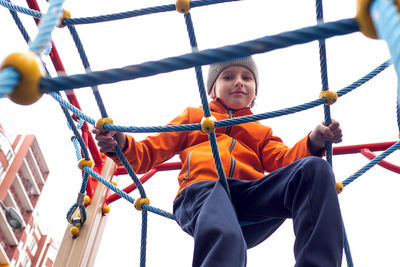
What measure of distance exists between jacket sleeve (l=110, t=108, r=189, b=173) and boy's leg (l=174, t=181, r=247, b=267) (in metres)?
0.19

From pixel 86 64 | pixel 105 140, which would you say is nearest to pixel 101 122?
pixel 105 140

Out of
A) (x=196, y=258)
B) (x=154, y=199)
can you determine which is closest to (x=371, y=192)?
(x=154, y=199)

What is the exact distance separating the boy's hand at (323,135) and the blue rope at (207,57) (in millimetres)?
552

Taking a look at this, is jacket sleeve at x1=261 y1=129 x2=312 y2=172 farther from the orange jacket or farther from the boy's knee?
the boy's knee

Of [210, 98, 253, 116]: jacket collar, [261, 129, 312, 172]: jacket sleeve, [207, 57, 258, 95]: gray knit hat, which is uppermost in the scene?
[207, 57, 258, 95]: gray knit hat

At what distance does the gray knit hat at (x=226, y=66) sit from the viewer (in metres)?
1.37

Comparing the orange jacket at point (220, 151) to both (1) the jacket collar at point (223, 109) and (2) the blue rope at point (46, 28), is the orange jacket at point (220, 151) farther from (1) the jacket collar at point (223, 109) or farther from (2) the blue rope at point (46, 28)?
(2) the blue rope at point (46, 28)

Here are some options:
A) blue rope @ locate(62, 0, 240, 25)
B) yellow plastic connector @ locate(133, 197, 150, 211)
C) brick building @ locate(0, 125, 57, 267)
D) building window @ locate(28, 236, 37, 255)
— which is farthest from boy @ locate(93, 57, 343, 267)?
building window @ locate(28, 236, 37, 255)

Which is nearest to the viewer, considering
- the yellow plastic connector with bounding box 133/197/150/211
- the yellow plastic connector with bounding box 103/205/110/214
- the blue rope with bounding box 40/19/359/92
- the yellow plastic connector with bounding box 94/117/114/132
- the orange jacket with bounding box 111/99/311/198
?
the blue rope with bounding box 40/19/359/92

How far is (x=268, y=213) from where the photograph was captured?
2.97 ft

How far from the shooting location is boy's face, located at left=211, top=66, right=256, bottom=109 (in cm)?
131

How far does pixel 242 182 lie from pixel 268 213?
99 mm

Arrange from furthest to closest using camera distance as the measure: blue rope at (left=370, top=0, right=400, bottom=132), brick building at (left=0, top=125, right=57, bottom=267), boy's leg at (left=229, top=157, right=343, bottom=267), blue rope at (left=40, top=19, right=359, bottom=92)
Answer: brick building at (left=0, top=125, right=57, bottom=267), boy's leg at (left=229, top=157, right=343, bottom=267), blue rope at (left=40, top=19, right=359, bottom=92), blue rope at (left=370, top=0, right=400, bottom=132)

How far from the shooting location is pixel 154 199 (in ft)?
6.02
